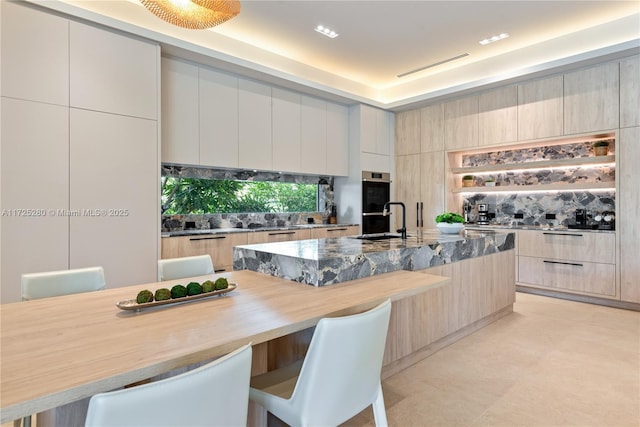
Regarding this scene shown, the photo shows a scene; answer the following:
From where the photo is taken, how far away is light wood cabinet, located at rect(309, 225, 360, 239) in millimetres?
5045

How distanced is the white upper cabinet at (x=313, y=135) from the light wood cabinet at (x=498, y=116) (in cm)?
231

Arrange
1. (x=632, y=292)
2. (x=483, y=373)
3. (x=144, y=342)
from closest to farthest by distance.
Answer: (x=144, y=342), (x=483, y=373), (x=632, y=292)

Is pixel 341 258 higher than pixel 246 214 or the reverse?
the reverse

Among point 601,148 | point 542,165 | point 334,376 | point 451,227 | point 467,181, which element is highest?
point 601,148

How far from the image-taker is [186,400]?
0.84 m

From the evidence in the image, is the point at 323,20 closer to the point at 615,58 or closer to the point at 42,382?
the point at 615,58

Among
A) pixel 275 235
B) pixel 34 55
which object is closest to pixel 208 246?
pixel 275 235

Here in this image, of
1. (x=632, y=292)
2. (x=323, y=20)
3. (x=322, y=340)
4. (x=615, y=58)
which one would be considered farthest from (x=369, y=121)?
(x=322, y=340)

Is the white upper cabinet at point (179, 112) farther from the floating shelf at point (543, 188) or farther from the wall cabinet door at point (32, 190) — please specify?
the floating shelf at point (543, 188)

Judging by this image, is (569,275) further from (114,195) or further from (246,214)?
(114,195)

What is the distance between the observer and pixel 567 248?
442cm

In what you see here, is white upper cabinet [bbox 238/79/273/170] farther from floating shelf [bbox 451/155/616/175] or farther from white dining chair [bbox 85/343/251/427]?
white dining chair [bbox 85/343/251/427]

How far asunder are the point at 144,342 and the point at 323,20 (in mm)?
3924

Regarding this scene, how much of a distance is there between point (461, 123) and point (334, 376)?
5081 mm
